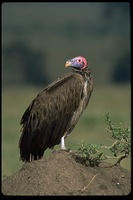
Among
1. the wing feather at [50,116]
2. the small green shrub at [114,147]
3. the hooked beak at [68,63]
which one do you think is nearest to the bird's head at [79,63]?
the hooked beak at [68,63]

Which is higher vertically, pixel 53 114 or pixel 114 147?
pixel 53 114

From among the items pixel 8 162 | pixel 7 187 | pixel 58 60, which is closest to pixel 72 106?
pixel 7 187

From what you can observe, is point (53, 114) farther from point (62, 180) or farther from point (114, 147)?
point (62, 180)

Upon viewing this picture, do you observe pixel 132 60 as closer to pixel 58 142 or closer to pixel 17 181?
pixel 58 142

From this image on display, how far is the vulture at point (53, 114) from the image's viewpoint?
34.6 ft

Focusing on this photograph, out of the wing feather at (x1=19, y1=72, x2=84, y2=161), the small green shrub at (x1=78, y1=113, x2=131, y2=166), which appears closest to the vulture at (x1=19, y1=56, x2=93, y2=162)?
the wing feather at (x1=19, y1=72, x2=84, y2=161)

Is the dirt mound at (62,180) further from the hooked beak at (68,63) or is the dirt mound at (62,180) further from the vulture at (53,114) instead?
the hooked beak at (68,63)

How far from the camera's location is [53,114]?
1068 cm

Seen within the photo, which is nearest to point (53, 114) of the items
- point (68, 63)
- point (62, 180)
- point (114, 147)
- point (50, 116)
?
point (50, 116)

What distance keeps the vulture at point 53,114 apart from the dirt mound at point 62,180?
2.95 ft

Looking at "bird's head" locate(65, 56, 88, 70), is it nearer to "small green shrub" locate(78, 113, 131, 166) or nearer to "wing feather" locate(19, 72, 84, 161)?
"wing feather" locate(19, 72, 84, 161)

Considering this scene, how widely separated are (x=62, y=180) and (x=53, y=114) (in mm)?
1743

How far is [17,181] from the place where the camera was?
9.33 metres
